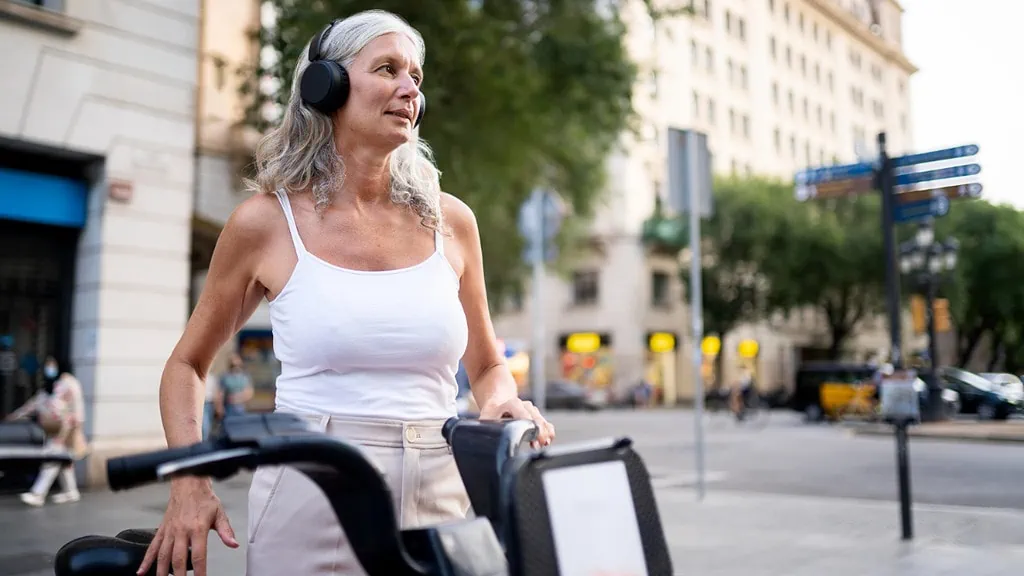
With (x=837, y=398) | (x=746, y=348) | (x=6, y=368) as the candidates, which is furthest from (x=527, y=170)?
(x=746, y=348)

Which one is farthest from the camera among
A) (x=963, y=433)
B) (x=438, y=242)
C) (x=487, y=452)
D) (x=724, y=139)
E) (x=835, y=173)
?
(x=724, y=139)

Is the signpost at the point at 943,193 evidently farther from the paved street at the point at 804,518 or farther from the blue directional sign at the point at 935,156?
the paved street at the point at 804,518

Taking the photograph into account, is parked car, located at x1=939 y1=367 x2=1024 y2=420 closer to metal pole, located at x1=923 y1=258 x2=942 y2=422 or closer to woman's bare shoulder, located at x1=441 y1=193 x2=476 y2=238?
metal pole, located at x1=923 y1=258 x2=942 y2=422

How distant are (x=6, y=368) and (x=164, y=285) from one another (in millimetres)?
1949

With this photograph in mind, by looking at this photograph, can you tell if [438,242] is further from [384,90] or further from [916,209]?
[916,209]

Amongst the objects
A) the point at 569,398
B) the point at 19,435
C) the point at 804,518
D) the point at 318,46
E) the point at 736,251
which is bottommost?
the point at 569,398

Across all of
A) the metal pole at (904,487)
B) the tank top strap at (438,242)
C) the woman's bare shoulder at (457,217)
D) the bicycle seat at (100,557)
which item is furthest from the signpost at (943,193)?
the bicycle seat at (100,557)

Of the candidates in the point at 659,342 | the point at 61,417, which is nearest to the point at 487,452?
the point at 61,417

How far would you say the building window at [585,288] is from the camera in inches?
1716

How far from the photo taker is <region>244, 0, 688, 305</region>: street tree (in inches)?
515

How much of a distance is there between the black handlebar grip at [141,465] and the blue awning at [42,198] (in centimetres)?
1020

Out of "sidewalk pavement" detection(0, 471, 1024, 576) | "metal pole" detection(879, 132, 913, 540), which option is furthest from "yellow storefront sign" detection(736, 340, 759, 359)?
"metal pole" detection(879, 132, 913, 540)

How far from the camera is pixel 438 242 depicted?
1.69m

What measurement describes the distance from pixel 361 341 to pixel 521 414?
0.95ft
